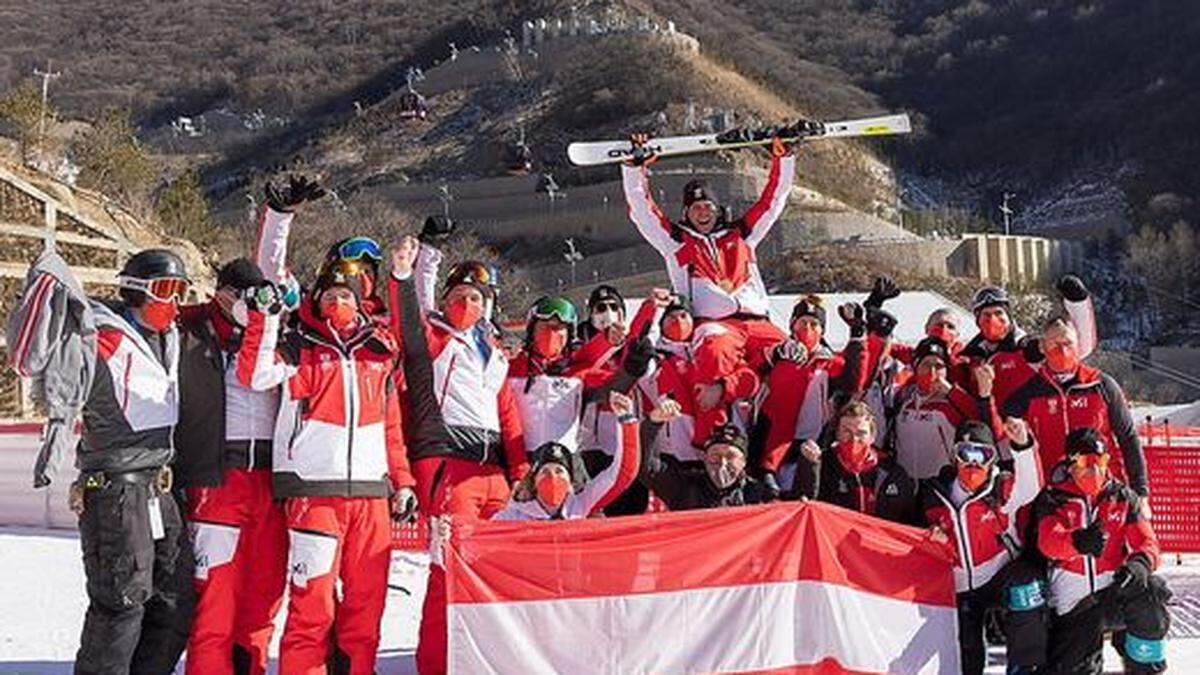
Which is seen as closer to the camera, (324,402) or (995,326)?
(324,402)

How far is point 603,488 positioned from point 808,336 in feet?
4.72

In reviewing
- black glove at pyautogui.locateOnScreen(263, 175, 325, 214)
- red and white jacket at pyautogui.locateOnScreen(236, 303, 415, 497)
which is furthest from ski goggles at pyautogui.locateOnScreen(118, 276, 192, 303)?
black glove at pyautogui.locateOnScreen(263, 175, 325, 214)

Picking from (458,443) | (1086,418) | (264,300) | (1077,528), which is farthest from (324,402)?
(1086,418)

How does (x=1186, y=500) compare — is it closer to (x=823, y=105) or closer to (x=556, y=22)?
(x=823, y=105)

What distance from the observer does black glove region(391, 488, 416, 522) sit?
5417mm

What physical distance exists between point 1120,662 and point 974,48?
111849mm

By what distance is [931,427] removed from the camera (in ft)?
20.5

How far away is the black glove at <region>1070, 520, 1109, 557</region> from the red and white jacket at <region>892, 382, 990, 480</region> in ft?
2.90

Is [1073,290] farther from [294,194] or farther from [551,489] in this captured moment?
[294,194]

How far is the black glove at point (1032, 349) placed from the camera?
6324mm

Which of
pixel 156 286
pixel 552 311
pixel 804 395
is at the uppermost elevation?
pixel 156 286

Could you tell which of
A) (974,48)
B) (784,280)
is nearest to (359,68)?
(974,48)

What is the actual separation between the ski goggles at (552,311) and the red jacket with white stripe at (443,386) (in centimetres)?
53

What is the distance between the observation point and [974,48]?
365 ft
